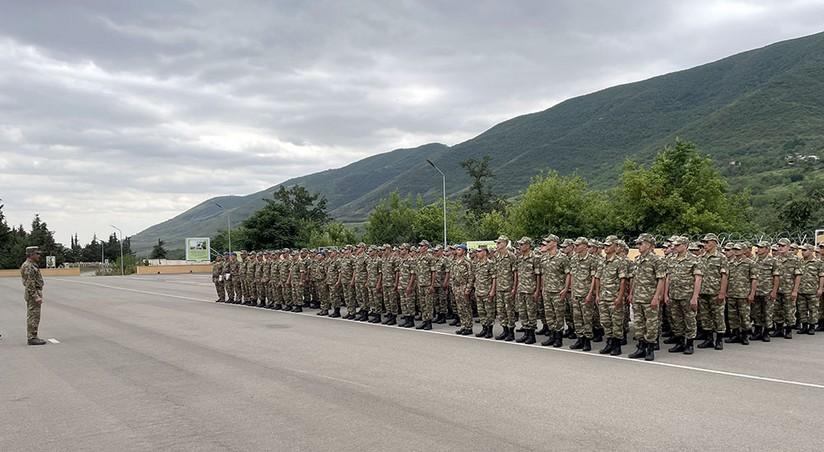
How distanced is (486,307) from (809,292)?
636 cm

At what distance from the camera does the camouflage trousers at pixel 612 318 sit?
1052 centimetres

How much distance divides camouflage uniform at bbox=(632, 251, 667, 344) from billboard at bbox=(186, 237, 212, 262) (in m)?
63.7

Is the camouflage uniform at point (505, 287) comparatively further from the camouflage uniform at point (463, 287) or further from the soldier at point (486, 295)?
the camouflage uniform at point (463, 287)

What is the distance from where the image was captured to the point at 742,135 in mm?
107438

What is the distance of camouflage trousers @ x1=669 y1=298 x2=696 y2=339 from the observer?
35.1ft

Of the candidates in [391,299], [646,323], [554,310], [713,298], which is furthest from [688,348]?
[391,299]

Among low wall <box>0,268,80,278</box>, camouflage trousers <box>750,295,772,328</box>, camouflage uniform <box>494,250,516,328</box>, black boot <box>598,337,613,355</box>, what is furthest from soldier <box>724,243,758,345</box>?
low wall <box>0,268,80,278</box>

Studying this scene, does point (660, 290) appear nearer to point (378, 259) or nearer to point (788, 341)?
point (788, 341)

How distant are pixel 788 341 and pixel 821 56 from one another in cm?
14861

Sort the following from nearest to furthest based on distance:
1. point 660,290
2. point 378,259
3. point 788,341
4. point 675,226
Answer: point 660,290 < point 788,341 < point 378,259 < point 675,226

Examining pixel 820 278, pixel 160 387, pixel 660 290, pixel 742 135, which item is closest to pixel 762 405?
pixel 660 290

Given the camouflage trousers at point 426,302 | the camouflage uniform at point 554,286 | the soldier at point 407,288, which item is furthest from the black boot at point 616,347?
the soldier at point 407,288

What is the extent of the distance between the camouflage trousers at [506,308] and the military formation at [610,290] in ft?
0.06

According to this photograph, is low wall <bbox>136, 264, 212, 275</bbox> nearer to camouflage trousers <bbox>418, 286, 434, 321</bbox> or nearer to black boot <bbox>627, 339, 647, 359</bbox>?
Answer: camouflage trousers <bbox>418, 286, 434, 321</bbox>
